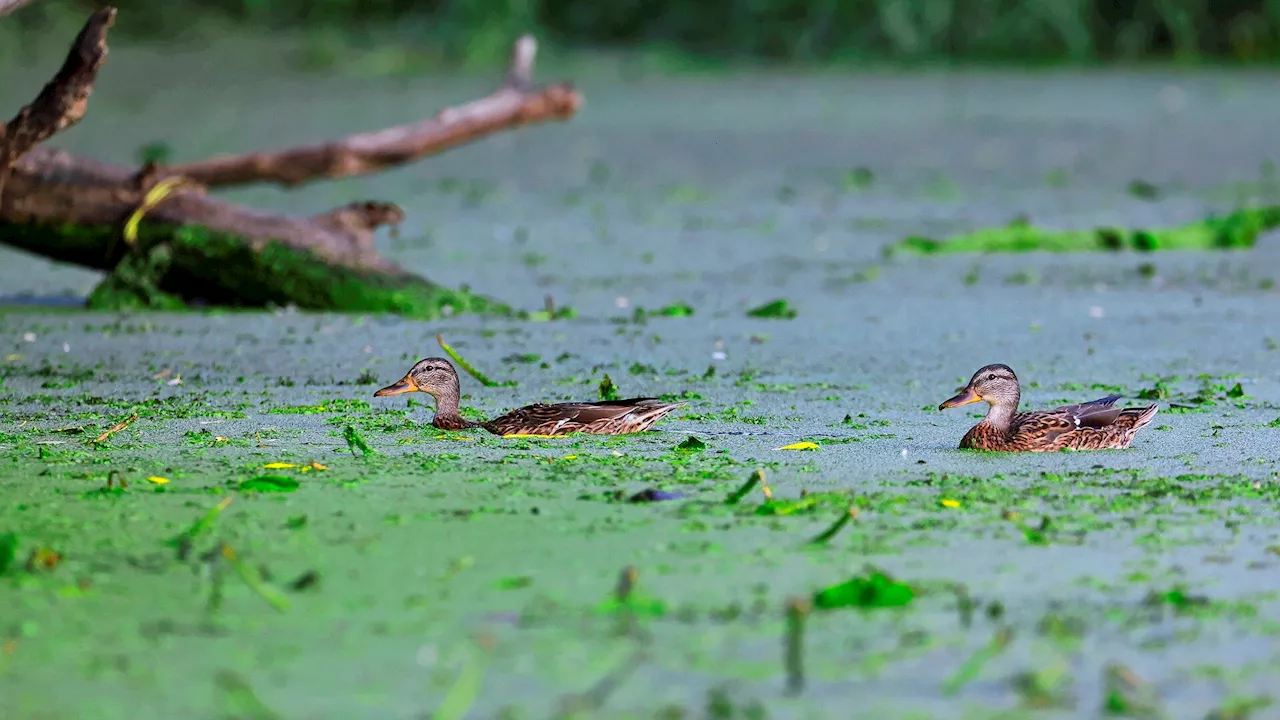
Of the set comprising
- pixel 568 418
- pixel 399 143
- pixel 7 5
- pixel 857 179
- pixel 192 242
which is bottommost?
pixel 568 418

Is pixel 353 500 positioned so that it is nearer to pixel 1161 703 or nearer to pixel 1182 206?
pixel 1161 703

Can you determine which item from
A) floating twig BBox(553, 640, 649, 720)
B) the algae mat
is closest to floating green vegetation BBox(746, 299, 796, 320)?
the algae mat

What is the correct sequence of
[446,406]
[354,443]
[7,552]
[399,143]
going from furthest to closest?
[399,143] < [446,406] < [354,443] < [7,552]

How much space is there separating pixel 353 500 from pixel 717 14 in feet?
35.8

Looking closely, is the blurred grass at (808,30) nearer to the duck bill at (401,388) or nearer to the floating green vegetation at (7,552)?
the duck bill at (401,388)

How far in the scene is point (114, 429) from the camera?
4.55 m

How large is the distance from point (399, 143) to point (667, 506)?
3734 mm

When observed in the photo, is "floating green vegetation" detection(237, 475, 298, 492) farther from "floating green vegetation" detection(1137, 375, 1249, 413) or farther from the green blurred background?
the green blurred background

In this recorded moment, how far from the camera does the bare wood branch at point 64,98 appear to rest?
4.97 meters

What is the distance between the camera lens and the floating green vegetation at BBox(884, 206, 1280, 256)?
841 centimetres

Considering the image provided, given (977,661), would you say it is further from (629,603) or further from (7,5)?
(7,5)

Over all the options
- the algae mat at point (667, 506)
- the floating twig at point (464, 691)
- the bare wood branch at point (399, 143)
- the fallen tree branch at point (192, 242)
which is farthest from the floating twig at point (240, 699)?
the bare wood branch at point (399, 143)

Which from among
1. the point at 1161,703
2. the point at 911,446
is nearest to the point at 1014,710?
the point at 1161,703

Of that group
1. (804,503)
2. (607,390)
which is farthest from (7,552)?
(607,390)
